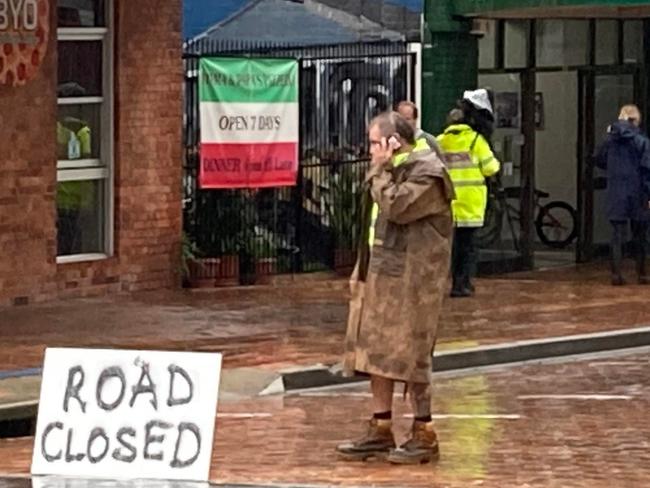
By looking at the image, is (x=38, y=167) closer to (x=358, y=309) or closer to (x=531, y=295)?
(x=531, y=295)

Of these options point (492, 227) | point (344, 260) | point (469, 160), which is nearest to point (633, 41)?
point (492, 227)

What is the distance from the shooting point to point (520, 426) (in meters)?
12.6

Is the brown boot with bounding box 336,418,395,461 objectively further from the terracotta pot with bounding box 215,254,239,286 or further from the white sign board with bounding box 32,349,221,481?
the terracotta pot with bounding box 215,254,239,286

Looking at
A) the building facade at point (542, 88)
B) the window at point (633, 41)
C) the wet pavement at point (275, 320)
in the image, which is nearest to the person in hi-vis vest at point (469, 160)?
the wet pavement at point (275, 320)

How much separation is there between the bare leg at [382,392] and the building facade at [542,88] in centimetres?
1037

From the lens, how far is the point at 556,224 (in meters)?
24.3

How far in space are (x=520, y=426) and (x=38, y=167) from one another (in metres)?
7.34

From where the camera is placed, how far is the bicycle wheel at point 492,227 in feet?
74.6

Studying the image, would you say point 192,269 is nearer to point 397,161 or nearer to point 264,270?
point 264,270

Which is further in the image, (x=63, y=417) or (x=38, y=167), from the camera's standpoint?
(x=38, y=167)

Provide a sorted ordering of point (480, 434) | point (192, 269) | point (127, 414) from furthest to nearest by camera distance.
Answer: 1. point (192, 269)
2. point (480, 434)
3. point (127, 414)

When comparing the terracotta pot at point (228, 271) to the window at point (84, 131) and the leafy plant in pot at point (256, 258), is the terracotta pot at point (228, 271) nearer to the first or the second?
the leafy plant in pot at point (256, 258)

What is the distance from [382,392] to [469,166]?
830cm

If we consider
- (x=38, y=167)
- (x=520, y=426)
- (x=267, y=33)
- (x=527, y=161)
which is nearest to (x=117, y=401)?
(x=520, y=426)
